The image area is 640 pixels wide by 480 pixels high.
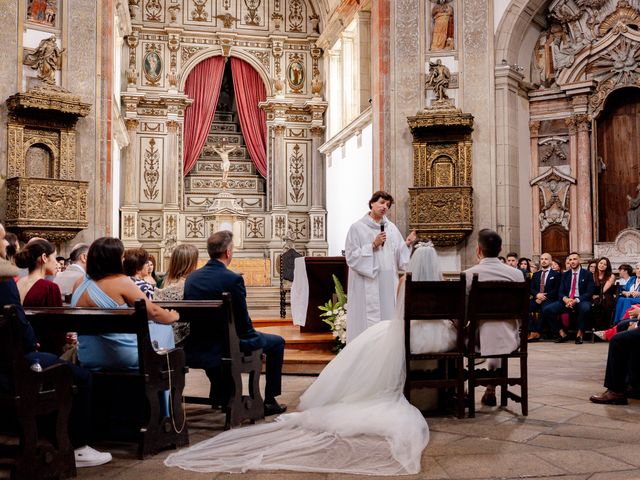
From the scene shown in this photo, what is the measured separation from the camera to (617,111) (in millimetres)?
12727

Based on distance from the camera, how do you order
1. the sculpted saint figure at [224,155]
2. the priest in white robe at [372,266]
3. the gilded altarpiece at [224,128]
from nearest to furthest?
1. the priest in white robe at [372,266]
2. the gilded altarpiece at [224,128]
3. the sculpted saint figure at [224,155]

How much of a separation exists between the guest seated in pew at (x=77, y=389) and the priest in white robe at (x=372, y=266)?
2826 millimetres

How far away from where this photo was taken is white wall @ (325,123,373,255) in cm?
1502

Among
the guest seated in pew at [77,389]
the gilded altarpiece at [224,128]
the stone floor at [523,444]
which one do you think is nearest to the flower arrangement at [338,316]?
the stone floor at [523,444]

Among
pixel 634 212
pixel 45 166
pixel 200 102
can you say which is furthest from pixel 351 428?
pixel 200 102

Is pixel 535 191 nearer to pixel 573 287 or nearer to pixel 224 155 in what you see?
pixel 573 287

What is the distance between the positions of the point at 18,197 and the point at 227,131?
349 inches

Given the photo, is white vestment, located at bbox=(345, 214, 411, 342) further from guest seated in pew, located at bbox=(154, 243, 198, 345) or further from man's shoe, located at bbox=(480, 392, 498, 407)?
guest seated in pew, located at bbox=(154, 243, 198, 345)

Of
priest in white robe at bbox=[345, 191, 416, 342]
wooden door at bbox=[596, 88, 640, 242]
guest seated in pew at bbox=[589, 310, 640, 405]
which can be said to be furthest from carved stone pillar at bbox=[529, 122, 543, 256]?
guest seated in pew at bbox=[589, 310, 640, 405]

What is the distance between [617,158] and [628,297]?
4390 millimetres

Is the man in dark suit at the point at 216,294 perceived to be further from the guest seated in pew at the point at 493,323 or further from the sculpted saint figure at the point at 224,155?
the sculpted saint figure at the point at 224,155

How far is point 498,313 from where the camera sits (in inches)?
197

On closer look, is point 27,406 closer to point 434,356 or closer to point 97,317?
point 97,317

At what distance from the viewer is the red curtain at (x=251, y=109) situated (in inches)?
A: 746
